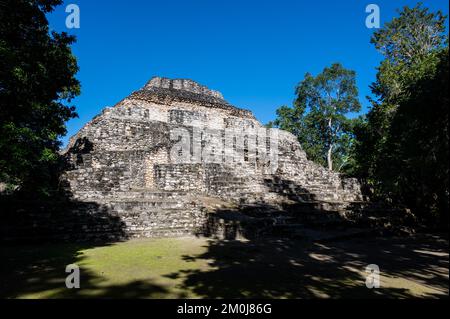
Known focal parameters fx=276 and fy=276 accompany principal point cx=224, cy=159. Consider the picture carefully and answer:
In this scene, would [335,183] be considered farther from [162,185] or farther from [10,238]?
[10,238]

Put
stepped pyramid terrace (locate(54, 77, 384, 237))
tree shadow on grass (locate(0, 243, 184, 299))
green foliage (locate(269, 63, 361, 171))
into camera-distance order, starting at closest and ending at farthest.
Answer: tree shadow on grass (locate(0, 243, 184, 299)) → stepped pyramid terrace (locate(54, 77, 384, 237)) → green foliage (locate(269, 63, 361, 171))

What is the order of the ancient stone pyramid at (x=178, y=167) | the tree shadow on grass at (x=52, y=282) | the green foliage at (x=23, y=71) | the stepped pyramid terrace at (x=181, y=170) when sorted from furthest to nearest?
the ancient stone pyramid at (x=178, y=167)
the stepped pyramid terrace at (x=181, y=170)
the green foliage at (x=23, y=71)
the tree shadow on grass at (x=52, y=282)

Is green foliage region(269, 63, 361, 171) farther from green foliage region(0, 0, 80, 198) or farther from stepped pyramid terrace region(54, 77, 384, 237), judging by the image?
green foliage region(0, 0, 80, 198)

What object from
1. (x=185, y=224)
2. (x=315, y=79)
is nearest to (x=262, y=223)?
(x=185, y=224)

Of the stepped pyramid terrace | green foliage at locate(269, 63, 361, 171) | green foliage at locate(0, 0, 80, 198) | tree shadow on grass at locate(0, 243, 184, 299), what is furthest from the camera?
green foliage at locate(269, 63, 361, 171)

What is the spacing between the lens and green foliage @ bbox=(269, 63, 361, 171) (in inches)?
1209

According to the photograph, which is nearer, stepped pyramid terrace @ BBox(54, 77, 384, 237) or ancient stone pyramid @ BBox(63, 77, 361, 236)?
stepped pyramid terrace @ BBox(54, 77, 384, 237)

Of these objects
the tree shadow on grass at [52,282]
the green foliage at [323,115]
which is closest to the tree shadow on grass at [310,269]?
the tree shadow on grass at [52,282]

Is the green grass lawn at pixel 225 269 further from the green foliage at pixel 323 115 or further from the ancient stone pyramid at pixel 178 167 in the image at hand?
the green foliage at pixel 323 115

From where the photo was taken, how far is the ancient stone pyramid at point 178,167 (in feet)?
34.9

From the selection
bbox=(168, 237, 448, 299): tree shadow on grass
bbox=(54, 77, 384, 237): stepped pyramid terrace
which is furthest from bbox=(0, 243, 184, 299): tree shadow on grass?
bbox=(54, 77, 384, 237): stepped pyramid terrace

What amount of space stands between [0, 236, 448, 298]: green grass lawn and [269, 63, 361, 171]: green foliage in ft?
80.3

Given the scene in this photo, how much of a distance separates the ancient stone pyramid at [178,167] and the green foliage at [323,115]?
41.0 feet
